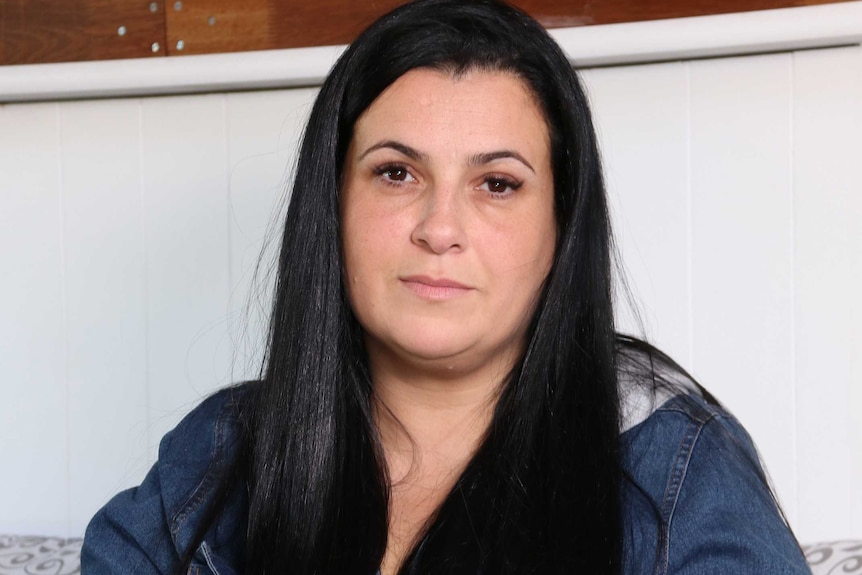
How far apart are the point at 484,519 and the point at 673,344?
645 millimetres

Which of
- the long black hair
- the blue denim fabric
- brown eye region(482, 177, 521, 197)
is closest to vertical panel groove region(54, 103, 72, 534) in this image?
the blue denim fabric

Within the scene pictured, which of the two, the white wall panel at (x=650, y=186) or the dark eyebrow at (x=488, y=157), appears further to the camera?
the white wall panel at (x=650, y=186)

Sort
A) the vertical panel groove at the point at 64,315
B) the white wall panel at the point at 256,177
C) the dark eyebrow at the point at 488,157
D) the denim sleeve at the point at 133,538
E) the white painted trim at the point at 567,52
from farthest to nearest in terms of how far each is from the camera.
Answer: the vertical panel groove at the point at 64,315
the white wall panel at the point at 256,177
the white painted trim at the point at 567,52
the denim sleeve at the point at 133,538
the dark eyebrow at the point at 488,157

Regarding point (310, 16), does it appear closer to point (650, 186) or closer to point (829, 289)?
point (650, 186)

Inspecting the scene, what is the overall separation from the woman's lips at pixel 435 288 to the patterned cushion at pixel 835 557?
23.2 inches

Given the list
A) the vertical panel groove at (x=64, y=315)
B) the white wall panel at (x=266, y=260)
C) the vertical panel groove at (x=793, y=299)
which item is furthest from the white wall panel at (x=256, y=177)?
the vertical panel groove at (x=793, y=299)

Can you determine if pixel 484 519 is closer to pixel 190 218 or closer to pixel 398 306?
pixel 398 306

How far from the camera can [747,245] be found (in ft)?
5.65

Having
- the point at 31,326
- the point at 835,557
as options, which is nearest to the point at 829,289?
the point at 835,557

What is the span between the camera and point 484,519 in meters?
1.23

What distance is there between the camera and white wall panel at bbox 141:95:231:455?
1.91 m

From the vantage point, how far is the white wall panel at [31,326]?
1.98 m

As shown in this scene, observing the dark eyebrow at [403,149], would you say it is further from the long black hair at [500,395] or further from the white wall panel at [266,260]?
the white wall panel at [266,260]

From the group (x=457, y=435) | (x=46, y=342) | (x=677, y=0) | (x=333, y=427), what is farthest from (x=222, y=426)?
(x=677, y=0)
